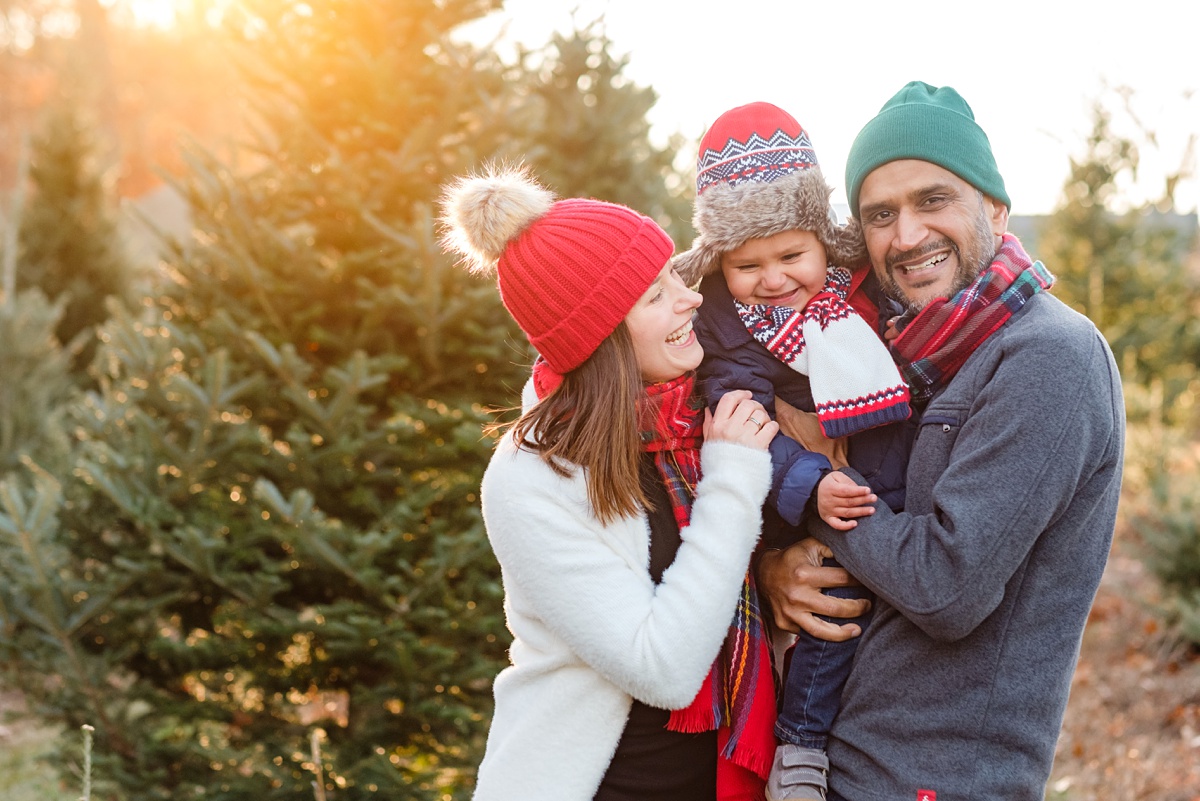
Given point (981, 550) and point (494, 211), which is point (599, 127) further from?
point (981, 550)

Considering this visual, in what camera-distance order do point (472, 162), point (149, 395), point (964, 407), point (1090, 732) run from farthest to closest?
point (1090, 732) → point (472, 162) → point (149, 395) → point (964, 407)

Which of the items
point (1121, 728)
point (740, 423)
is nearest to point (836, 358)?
point (740, 423)

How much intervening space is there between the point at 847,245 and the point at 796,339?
0.34 m

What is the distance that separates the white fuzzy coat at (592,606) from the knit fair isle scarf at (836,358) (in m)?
0.20

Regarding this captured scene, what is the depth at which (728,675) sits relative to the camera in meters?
2.10

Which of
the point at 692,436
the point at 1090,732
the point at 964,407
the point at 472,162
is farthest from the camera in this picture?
the point at 1090,732

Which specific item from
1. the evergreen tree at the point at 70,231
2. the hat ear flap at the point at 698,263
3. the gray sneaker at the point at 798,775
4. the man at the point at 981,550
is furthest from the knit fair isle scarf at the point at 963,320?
the evergreen tree at the point at 70,231

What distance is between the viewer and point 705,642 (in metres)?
1.92

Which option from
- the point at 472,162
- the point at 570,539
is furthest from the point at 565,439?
the point at 472,162

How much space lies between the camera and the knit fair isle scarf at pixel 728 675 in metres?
2.06

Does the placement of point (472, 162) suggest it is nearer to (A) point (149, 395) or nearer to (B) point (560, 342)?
(A) point (149, 395)

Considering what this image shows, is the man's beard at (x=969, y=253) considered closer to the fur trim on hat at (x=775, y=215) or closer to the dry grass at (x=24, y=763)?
the fur trim on hat at (x=775, y=215)

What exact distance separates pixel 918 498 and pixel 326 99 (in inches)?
125

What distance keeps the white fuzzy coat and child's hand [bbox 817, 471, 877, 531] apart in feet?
0.45
